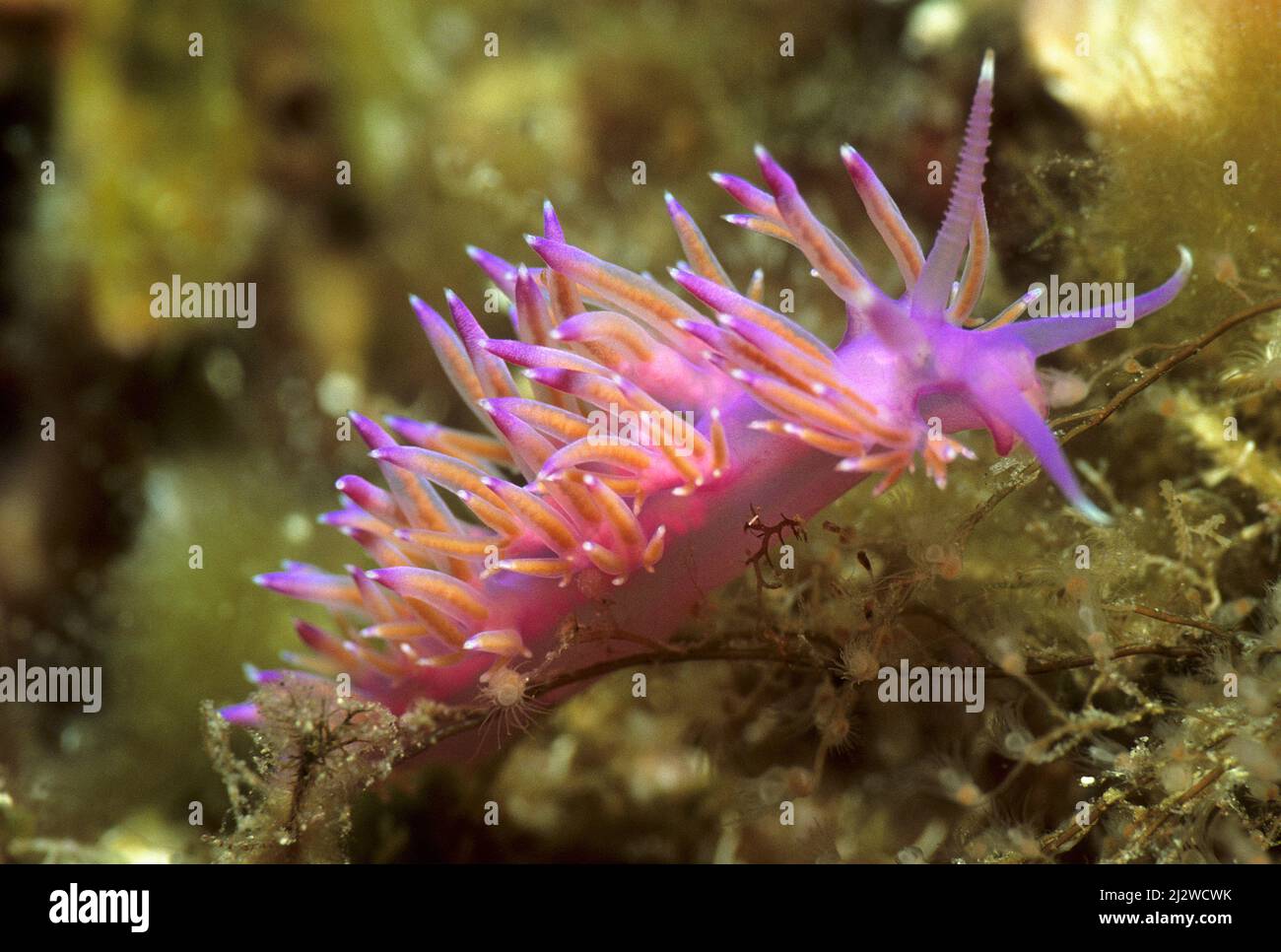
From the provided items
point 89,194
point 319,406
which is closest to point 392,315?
point 319,406

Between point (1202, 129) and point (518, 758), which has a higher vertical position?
point (1202, 129)

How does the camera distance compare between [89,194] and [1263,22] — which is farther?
[89,194]

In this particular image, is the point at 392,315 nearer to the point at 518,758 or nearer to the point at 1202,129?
the point at 518,758

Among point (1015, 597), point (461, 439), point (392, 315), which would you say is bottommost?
point (1015, 597)
